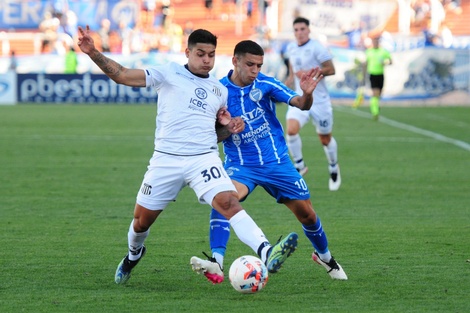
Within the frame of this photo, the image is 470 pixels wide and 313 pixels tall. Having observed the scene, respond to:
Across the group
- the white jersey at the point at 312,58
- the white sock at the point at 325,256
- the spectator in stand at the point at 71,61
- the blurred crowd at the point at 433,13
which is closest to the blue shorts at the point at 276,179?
the white sock at the point at 325,256

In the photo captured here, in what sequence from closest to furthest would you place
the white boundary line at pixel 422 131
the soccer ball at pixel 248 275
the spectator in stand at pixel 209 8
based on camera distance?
the soccer ball at pixel 248 275, the white boundary line at pixel 422 131, the spectator in stand at pixel 209 8

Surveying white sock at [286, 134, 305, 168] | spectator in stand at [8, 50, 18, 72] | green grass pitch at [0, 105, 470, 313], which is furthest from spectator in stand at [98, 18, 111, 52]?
white sock at [286, 134, 305, 168]

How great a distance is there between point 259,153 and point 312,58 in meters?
6.58

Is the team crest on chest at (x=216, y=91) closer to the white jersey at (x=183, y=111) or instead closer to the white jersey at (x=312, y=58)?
the white jersey at (x=183, y=111)

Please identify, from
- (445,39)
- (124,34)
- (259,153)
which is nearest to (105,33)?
(124,34)

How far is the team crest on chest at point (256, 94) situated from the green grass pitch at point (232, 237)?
4.90 feet

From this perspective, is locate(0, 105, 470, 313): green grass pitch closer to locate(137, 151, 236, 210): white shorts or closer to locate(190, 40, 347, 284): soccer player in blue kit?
locate(190, 40, 347, 284): soccer player in blue kit

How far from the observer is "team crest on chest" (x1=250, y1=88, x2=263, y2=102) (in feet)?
25.9

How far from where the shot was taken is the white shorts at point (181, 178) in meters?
7.08

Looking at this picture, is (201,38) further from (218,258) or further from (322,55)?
(322,55)

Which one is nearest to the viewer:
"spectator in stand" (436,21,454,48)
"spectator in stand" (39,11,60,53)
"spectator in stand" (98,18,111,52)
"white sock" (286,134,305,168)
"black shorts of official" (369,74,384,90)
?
"white sock" (286,134,305,168)

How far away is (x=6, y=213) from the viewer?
1141cm

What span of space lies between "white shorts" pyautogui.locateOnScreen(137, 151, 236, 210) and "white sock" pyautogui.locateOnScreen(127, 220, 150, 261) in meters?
0.31

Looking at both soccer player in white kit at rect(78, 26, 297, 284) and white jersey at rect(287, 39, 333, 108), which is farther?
white jersey at rect(287, 39, 333, 108)
